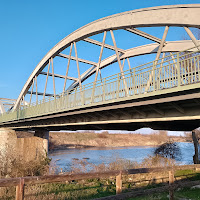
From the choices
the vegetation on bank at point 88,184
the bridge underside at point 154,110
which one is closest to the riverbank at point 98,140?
the vegetation on bank at point 88,184

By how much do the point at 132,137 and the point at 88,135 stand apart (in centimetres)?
1312

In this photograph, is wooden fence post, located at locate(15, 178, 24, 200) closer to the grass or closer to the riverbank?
the grass

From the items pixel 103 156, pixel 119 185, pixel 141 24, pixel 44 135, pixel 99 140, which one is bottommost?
pixel 103 156

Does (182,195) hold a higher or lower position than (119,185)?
lower

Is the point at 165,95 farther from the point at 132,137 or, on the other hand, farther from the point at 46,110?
the point at 132,137

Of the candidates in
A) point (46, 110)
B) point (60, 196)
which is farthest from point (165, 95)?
point (46, 110)

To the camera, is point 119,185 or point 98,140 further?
point 98,140

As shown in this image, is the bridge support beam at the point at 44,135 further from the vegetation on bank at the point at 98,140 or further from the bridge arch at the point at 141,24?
the vegetation on bank at the point at 98,140

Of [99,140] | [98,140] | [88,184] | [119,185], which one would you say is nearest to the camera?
[119,185]

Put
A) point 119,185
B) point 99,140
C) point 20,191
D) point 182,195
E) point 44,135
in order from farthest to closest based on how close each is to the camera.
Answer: point 99,140 < point 44,135 < point 182,195 < point 119,185 < point 20,191

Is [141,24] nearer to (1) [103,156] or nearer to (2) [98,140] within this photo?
(1) [103,156]

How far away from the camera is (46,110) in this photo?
55.5 ft

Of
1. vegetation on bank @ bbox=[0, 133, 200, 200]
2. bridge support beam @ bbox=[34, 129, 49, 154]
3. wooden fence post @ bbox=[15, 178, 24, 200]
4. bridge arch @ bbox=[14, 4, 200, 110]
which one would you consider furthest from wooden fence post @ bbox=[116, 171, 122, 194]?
bridge support beam @ bbox=[34, 129, 49, 154]

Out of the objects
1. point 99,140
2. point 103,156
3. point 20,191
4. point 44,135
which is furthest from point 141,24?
point 99,140
